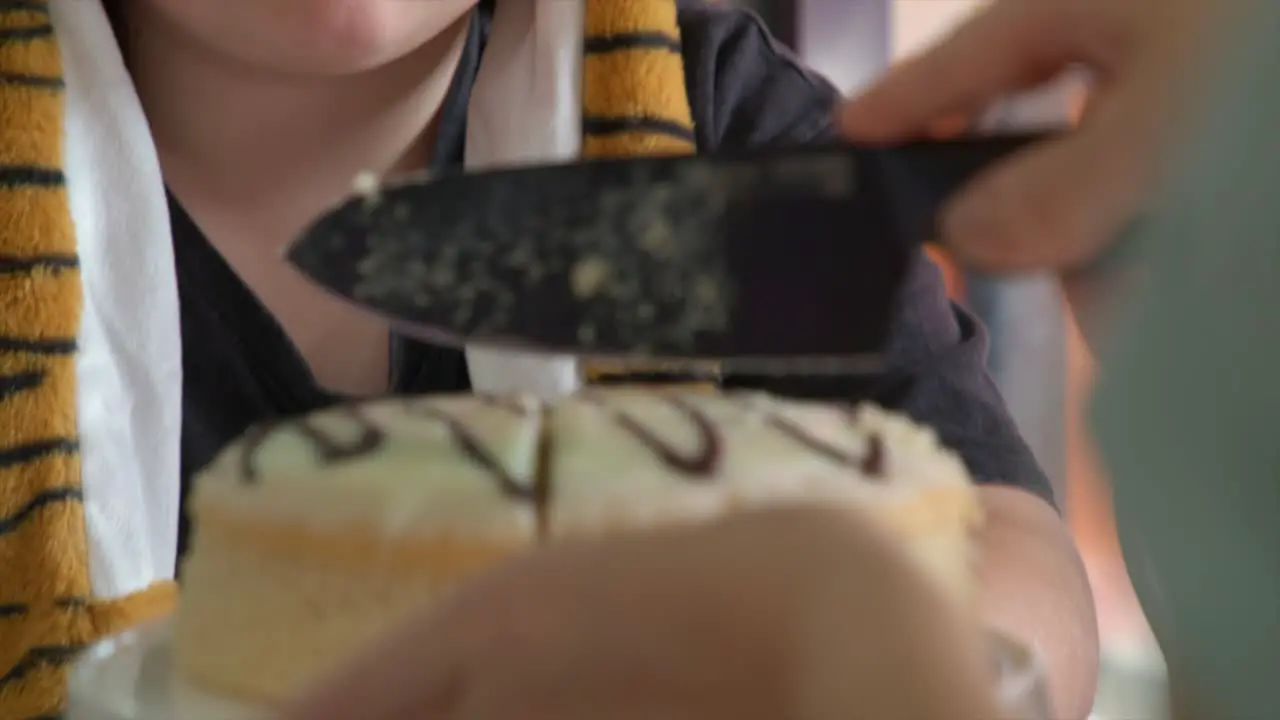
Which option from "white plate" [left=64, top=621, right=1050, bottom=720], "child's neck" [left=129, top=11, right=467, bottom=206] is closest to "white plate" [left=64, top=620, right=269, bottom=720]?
"white plate" [left=64, top=621, right=1050, bottom=720]

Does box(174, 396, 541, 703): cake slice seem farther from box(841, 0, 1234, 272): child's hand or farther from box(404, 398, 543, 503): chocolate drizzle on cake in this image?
box(841, 0, 1234, 272): child's hand

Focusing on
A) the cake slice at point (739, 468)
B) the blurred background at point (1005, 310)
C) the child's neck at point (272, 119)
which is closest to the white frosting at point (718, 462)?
the cake slice at point (739, 468)

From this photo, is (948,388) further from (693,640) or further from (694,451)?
(693,640)

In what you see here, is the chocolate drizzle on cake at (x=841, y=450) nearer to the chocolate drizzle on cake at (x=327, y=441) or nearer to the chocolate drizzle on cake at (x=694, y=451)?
the chocolate drizzle on cake at (x=694, y=451)

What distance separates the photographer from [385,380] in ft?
2.41

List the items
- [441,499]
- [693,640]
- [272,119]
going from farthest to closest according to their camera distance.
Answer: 1. [272,119]
2. [441,499]
3. [693,640]

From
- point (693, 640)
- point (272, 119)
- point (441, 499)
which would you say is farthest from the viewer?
point (272, 119)

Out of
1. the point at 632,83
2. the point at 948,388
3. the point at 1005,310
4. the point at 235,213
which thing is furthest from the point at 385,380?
the point at 1005,310

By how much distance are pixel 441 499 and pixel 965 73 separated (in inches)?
8.8

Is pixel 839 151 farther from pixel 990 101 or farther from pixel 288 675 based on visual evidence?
pixel 288 675

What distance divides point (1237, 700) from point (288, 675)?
28 centimetres

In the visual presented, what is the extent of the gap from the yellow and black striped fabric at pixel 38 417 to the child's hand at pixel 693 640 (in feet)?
1.32

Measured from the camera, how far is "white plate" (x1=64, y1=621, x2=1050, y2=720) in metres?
0.34

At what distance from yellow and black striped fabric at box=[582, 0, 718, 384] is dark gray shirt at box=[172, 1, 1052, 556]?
41mm
